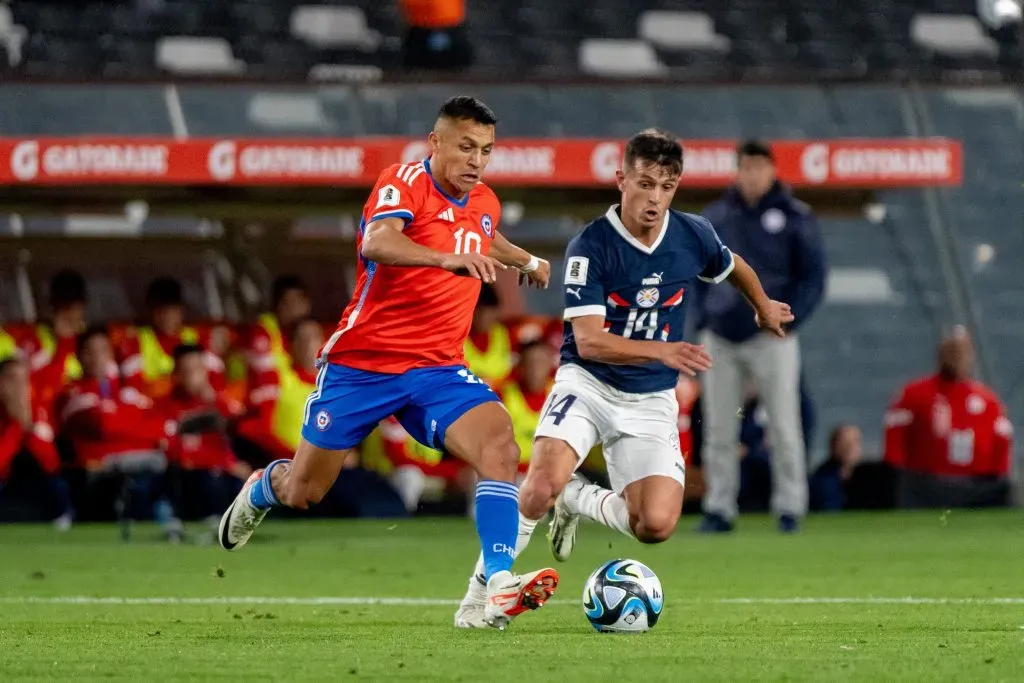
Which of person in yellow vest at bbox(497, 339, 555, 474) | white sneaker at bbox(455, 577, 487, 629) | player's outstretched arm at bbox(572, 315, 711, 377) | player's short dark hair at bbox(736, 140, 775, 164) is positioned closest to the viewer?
white sneaker at bbox(455, 577, 487, 629)

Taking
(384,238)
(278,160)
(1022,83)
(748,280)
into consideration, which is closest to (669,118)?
(1022,83)

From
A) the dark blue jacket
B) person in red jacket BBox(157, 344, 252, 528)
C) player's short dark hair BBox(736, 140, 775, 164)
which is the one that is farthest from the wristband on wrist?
person in red jacket BBox(157, 344, 252, 528)

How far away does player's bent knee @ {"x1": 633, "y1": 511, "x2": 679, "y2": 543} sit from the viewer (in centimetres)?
745

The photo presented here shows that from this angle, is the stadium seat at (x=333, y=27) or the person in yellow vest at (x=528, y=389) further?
the stadium seat at (x=333, y=27)

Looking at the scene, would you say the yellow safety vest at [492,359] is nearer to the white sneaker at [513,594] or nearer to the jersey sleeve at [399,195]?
the jersey sleeve at [399,195]

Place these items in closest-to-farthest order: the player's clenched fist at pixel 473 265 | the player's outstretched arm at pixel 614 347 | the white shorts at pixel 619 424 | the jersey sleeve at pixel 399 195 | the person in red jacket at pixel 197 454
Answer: the player's clenched fist at pixel 473 265 → the jersey sleeve at pixel 399 195 → the player's outstretched arm at pixel 614 347 → the white shorts at pixel 619 424 → the person in red jacket at pixel 197 454

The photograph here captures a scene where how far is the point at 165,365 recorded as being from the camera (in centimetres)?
1309

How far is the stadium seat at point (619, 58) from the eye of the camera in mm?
19297

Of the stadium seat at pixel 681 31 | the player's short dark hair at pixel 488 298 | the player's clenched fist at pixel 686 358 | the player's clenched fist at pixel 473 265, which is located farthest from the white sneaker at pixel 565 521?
the stadium seat at pixel 681 31

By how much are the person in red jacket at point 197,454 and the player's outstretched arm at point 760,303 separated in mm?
4583

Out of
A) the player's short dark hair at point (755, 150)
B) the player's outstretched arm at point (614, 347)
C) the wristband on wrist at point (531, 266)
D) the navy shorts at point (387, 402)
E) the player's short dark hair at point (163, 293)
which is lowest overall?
the player's short dark hair at point (163, 293)

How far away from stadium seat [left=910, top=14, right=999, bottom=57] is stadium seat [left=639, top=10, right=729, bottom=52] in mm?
2150

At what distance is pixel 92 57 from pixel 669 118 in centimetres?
548

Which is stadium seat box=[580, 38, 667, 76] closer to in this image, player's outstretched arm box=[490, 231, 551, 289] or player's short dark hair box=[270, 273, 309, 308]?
player's short dark hair box=[270, 273, 309, 308]
